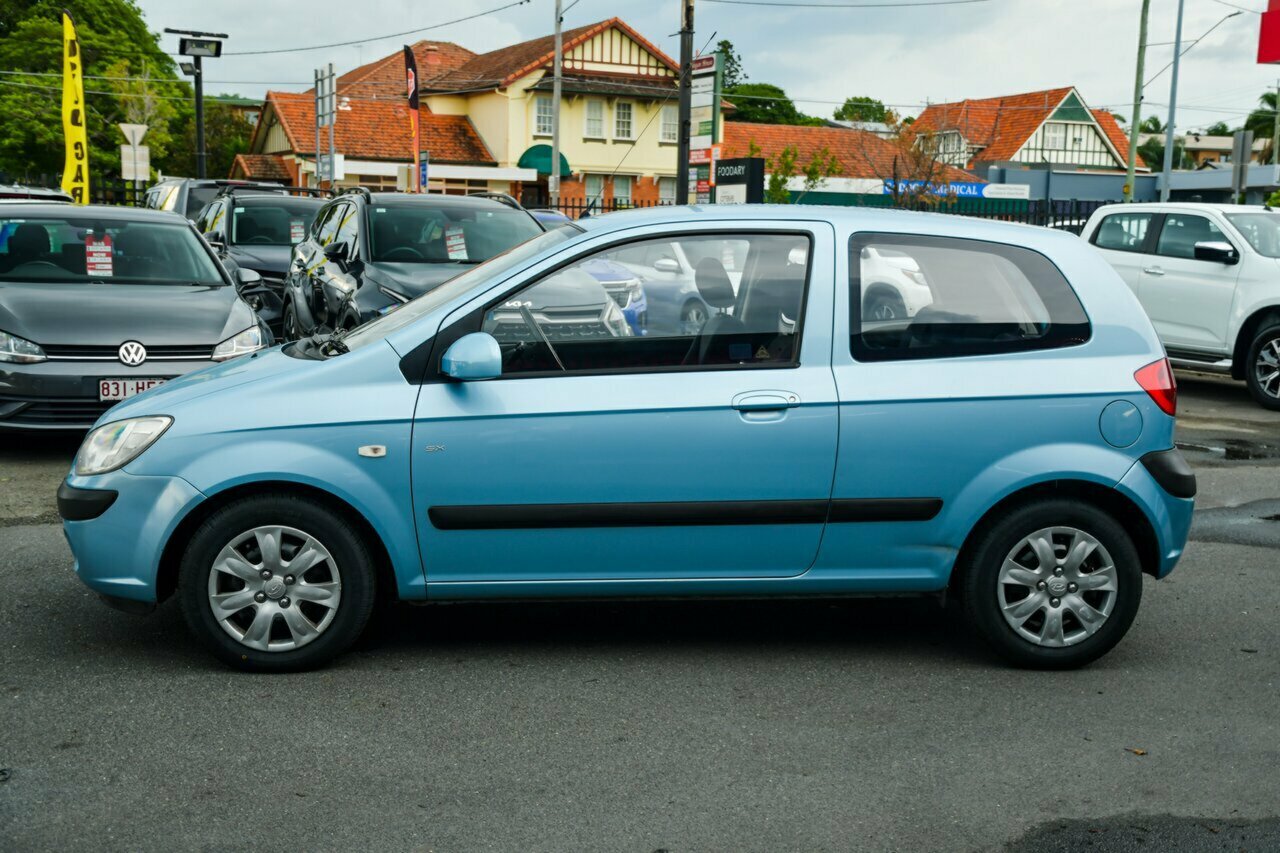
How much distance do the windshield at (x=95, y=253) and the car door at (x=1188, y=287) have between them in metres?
8.73

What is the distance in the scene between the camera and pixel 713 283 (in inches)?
193

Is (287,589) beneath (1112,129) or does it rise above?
beneath

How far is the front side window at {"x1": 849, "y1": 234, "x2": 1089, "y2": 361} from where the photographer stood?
4891 millimetres

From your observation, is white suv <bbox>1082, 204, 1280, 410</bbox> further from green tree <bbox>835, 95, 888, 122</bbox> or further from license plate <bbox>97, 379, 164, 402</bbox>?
green tree <bbox>835, 95, 888, 122</bbox>

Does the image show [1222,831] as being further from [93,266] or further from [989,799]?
[93,266]

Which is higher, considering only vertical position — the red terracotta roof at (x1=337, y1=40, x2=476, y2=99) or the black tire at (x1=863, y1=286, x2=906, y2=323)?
the red terracotta roof at (x1=337, y1=40, x2=476, y2=99)

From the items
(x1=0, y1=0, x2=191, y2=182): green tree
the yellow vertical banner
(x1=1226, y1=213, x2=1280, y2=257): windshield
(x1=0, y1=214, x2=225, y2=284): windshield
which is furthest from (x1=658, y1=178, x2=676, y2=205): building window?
(x1=0, y1=214, x2=225, y2=284): windshield

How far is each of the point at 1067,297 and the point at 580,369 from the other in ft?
5.94

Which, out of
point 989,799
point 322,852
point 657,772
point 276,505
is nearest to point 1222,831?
point 989,799

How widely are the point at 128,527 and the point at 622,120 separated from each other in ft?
179

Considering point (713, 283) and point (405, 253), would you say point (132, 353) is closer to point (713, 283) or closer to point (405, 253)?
point (405, 253)

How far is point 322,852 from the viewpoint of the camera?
3.44 m

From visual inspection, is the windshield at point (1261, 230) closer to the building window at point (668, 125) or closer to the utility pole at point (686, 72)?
the utility pole at point (686, 72)

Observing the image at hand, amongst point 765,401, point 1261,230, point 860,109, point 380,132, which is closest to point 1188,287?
point 1261,230
